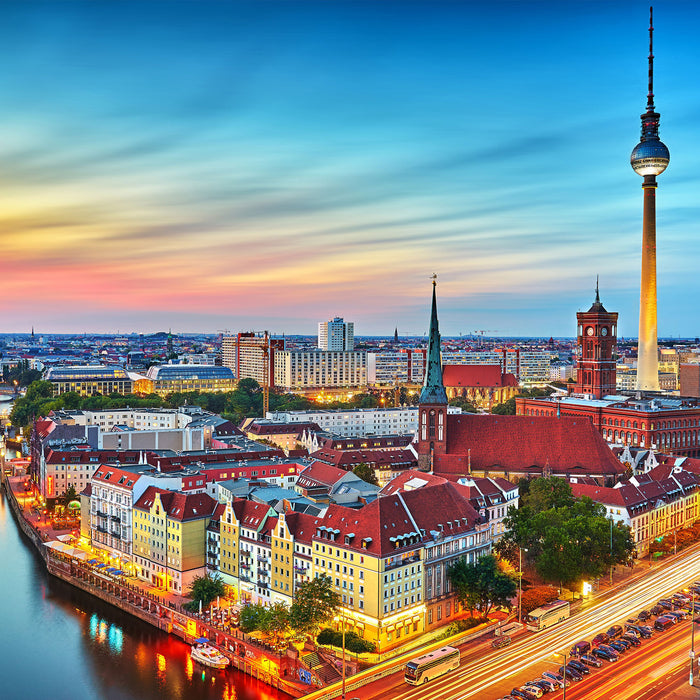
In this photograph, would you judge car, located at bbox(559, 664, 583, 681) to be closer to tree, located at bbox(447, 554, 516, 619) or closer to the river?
tree, located at bbox(447, 554, 516, 619)

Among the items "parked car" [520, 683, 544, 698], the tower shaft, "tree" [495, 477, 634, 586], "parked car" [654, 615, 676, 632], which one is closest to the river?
"parked car" [520, 683, 544, 698]

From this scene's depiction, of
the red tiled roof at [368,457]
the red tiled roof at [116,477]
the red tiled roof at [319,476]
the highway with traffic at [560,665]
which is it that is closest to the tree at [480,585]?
the highway with traffic at [560,665]

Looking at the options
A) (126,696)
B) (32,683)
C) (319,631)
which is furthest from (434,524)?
(32,683)

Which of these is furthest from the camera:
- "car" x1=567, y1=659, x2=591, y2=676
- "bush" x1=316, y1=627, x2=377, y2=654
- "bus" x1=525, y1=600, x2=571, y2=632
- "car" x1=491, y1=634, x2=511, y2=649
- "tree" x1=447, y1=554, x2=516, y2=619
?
"tree" x1=447, y1=554, x2=516, y2=619

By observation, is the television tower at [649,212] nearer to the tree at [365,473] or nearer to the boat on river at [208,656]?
the tree at [365,473]

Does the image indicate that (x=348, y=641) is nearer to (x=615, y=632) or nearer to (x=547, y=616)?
(x=547, y=616)

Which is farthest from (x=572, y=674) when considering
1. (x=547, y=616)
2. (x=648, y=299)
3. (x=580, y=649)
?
(x=648, y=299)
